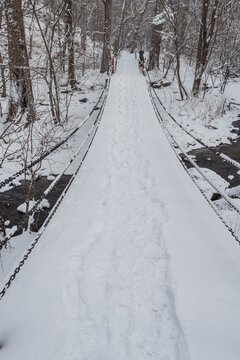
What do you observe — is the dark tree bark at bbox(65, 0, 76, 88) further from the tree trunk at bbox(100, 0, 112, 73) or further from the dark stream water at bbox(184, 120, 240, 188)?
the dark stream water at bbox(184, 120, 240, 188)

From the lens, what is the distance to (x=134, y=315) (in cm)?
250

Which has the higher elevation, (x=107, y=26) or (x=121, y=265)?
(x=107, y=26)

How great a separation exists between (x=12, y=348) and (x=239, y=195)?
5800mm

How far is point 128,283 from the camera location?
2.89 m

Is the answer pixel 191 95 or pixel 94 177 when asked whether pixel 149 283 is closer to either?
pixel 94 177

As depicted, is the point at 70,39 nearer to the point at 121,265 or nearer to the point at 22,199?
the point at 22,199

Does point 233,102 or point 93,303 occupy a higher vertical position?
point 233,102

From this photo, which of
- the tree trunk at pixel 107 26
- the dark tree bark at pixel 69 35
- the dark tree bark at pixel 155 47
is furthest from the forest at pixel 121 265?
the dark tree bark at pixel 155 47

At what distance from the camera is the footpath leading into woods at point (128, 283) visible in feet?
7.25

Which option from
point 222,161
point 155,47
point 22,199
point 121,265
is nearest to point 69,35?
point 155,47

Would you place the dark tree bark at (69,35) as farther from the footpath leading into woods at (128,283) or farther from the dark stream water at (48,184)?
the footpath leading into woods at (128,283)

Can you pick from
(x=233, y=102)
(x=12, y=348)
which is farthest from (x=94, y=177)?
(x=233, y=102)

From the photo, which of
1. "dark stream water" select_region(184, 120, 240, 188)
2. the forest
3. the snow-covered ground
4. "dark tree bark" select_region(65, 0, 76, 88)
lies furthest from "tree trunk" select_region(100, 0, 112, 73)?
the forest

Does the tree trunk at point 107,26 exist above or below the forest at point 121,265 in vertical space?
above
